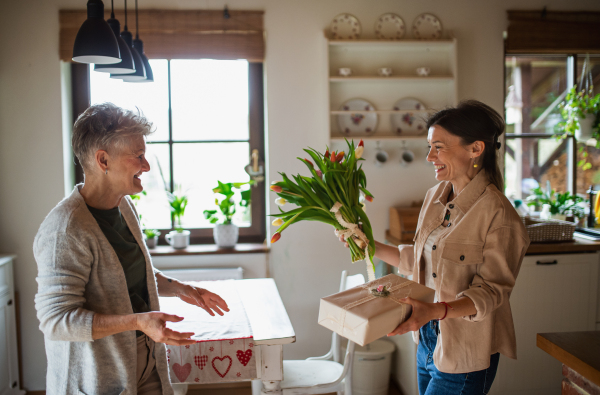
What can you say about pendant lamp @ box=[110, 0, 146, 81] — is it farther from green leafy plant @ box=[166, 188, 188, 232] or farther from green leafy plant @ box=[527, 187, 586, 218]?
green leafy plant @ box=[527, 187, 586, 218]

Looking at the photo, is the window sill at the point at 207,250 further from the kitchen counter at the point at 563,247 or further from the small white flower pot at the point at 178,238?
the kitchen counter at the point at 563,247

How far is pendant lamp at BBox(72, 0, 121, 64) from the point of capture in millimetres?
1667

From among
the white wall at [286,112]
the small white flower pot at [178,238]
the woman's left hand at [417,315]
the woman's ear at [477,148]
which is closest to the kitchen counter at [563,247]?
the white wall at [286,112]

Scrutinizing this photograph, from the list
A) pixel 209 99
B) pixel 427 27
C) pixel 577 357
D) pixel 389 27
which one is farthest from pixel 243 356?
pixel 427 27

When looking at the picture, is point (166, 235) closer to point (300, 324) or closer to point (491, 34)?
point (300, 324)

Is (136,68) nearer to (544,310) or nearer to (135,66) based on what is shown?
(135,66)

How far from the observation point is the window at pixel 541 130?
343 centimetres

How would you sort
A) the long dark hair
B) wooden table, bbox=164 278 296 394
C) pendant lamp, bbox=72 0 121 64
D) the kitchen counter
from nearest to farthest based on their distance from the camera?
the long dark hair, pendant lamp, bbox=72 0 121 64, wooden table, bbox=164 278 296 394, the kitchen counter

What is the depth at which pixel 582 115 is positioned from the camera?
3283 millimetres

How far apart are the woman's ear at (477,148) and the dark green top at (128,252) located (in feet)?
3.78

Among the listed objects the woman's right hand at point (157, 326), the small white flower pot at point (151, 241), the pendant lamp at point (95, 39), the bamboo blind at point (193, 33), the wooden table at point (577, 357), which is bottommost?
the wooden table at point (577, 357)

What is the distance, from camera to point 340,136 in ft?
10.4

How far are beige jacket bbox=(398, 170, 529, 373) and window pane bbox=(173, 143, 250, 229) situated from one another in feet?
6.59

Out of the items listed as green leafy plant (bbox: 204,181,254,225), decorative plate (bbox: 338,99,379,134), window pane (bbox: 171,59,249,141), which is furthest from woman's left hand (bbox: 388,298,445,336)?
window pane (bbox: 171,59,249,141)
